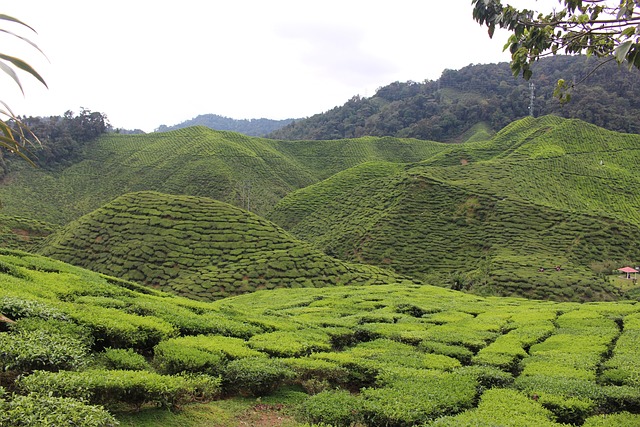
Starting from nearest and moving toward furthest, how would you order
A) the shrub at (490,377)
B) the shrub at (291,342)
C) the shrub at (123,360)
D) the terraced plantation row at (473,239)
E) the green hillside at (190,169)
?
the shrub at (123,360)
the shrub at (490,377)
the shrub at (291,342)
the terraced plantation row at (473,239)
the green hillside at (190,169)

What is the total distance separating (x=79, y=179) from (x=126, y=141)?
15354mm

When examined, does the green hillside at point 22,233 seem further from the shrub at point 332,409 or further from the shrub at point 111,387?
the shrub at point 332,409

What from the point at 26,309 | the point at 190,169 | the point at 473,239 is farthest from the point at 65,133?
the point at 26,309

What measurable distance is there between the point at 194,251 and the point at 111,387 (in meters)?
21.7

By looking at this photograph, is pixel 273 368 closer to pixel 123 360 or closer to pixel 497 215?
pixel 123 360

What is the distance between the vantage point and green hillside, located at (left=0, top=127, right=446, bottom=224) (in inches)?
2120

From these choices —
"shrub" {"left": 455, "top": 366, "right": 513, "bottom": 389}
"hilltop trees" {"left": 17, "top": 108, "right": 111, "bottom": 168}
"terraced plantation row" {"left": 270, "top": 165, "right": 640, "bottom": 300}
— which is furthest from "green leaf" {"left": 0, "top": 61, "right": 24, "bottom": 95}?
"hilltop trees" {"left": 17, "top": 108, "right": 111, "bottom": 168}

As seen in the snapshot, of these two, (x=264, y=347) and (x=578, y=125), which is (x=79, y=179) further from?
(x=578, y=125)

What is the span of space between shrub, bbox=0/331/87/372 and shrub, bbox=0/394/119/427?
87 centimetres

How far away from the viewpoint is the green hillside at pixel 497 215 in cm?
2916

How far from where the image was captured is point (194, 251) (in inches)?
1016

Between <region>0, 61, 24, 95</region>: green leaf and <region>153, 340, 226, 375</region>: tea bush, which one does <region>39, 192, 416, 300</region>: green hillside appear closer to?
<region>153, 340, 226, 375</region>: tea bush

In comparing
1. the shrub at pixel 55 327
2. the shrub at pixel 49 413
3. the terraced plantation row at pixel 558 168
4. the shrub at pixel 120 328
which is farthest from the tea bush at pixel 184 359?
the terraced plantation row at pixel 558 168

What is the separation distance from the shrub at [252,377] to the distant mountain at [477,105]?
70902 mm
